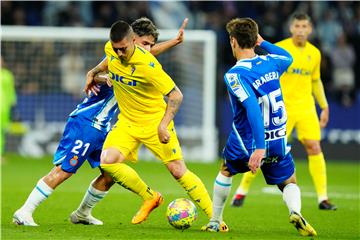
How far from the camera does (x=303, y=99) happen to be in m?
12.4

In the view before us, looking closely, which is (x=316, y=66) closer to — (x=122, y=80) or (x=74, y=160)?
(x=122, y=80)

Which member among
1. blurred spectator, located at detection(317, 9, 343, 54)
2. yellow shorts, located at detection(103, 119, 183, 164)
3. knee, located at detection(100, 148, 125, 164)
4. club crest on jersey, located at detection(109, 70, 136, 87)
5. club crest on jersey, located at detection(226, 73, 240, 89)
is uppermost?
club crest on jersey, located at detection(226, 73, 240, 89)

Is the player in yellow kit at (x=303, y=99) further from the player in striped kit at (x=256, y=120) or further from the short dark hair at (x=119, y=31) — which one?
the short dark hair at (x=119, y=31)

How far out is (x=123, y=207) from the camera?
38.4 ft

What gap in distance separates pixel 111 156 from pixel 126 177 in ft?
0.85

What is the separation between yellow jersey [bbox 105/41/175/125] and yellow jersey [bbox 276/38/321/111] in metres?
3.18

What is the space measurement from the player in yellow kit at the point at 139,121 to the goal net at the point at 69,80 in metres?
11.2

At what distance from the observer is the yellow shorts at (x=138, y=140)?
9.36 m

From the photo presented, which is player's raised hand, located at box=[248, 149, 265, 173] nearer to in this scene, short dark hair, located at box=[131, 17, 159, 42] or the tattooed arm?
the tattooed arm

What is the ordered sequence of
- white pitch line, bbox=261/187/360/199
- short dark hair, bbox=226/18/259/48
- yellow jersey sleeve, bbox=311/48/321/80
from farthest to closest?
white pitch line, bbox=261/187/360/199, yellow jersey sleeve, bbox=311/48/321/80, short dark hair, bbox=226/18/259/48

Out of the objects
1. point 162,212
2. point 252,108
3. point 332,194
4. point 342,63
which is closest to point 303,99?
point 332,194

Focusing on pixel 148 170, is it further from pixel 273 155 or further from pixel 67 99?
pixel 273 155

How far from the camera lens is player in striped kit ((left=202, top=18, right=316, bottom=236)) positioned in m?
8.52

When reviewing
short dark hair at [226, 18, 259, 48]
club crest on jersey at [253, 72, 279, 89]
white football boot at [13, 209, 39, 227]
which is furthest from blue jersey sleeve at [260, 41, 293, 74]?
white football boot at [13, 209, 39, 227]
